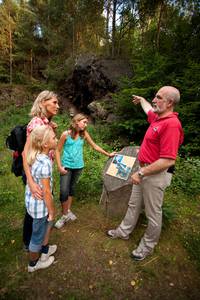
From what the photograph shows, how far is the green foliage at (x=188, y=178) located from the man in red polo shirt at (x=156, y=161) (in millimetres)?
2096

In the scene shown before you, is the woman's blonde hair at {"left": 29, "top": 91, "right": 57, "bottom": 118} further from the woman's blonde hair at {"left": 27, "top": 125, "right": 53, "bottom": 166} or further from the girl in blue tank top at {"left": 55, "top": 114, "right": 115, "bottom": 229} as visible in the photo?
the girl in blue tank top at {"left": 55, "top": 114, "right": 115, "bottom": 229}

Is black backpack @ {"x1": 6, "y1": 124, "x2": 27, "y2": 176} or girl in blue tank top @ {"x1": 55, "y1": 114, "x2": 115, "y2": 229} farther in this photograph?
girl in blue tank top @ {"x1": 55, "y1": 114, "x2": 115, "y2": 229}

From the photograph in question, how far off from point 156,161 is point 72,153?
136cm

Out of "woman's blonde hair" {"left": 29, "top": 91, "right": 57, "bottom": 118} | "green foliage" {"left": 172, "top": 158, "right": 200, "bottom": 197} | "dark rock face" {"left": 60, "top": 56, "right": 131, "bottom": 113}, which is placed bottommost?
"green foliage" {"left": 172, "top": 158, "right": 200, "bottom": 197}

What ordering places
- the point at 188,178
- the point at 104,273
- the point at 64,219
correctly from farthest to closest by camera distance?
1. the point at 188,178
2. the point at 64,219
3. the point at 104,273

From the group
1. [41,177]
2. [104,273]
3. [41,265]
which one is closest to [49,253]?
[41,265]

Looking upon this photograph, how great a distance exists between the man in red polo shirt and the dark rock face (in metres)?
8.64

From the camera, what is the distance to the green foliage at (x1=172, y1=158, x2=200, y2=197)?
4402 mm

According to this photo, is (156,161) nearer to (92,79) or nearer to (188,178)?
(188,178)

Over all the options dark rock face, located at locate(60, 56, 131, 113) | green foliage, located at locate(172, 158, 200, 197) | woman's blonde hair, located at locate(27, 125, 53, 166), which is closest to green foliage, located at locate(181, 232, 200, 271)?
green foliage, located at locate(172, 158, 200, 197)

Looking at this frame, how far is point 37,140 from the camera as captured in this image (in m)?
2.10

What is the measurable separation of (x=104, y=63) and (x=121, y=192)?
33.1 ft

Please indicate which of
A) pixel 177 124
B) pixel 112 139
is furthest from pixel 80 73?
pixel 177 124

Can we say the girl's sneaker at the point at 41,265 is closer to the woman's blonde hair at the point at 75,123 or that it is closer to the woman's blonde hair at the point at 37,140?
the woman's blonde hair at the point at 37,140
